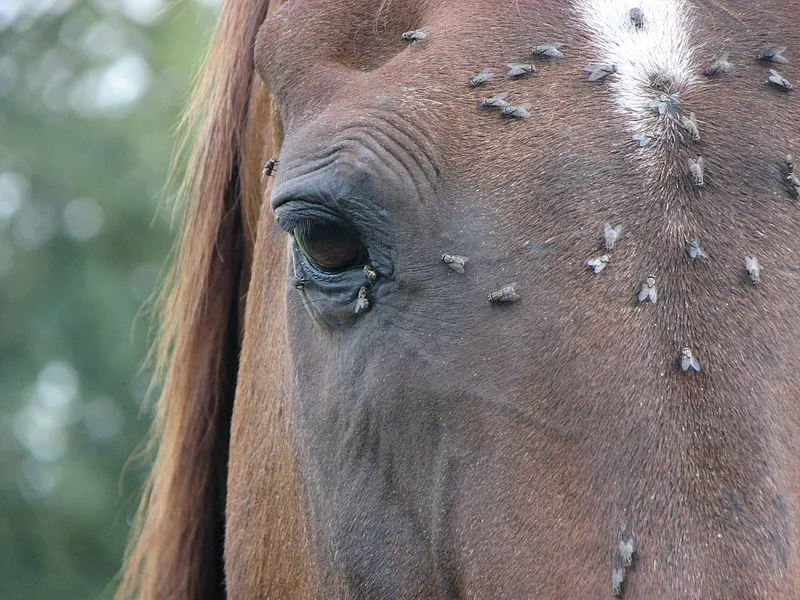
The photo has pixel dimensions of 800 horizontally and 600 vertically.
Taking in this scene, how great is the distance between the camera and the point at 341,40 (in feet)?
7.29

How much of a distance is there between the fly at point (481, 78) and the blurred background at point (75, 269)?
12078mm

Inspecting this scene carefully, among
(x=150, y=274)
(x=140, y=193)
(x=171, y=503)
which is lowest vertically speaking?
(x=150, y=274)

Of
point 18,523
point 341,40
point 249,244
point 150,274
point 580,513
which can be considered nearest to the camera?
point 580,513

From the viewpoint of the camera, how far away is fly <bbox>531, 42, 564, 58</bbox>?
76.7 inches

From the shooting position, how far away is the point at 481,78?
1.95 m

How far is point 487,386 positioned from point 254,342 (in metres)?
0.97

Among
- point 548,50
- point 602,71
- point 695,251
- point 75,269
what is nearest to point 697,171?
point 695,251

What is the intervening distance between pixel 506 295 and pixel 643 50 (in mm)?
537

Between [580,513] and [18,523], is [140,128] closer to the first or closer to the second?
[18,523]

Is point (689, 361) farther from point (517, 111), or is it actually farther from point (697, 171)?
point (517, 111)

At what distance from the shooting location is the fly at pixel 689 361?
5.45ft

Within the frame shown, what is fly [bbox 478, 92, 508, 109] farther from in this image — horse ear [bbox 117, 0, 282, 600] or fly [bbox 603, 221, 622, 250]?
horse ear [bbox 117, 0, 282, 600]

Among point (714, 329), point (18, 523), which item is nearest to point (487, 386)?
point (714, 329)

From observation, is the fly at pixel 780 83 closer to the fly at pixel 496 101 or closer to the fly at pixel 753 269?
the fly at pixel 753 269
